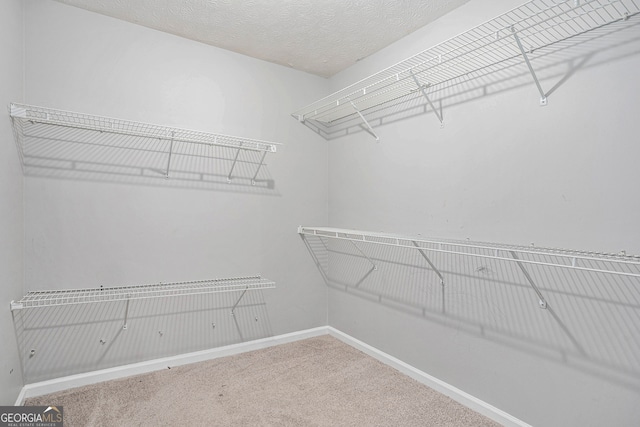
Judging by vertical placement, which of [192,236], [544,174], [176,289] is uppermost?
[544,174]

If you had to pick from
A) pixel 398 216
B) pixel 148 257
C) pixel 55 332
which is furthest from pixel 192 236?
pixel 398 216

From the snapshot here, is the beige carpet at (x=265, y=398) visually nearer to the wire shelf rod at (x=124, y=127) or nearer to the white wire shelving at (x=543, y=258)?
the white wire shelving at (x=543, y=258)

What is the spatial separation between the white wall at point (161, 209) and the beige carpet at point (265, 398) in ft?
0.78

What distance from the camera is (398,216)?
7.30 ft

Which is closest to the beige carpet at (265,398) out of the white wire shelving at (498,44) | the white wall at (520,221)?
the white wall at (520,221)

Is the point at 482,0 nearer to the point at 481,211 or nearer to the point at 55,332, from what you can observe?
the point at 481,211

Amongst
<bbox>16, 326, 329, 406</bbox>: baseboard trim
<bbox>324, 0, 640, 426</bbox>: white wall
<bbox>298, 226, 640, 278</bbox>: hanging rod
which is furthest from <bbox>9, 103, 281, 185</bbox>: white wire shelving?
<bbox>16, 326, 329, 406</bbox>: baseboard trim

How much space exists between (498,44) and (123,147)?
2209 mm

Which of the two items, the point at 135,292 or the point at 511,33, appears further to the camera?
the point at 135,292

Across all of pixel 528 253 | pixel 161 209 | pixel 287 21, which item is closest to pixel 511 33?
pixel 528 253

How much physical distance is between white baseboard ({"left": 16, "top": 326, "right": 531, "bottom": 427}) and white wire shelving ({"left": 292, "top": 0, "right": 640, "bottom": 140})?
1543mm

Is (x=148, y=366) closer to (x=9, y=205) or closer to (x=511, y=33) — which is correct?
(x=9, y=205)

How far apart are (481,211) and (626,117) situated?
68 centimetres

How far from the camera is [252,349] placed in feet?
8.14
